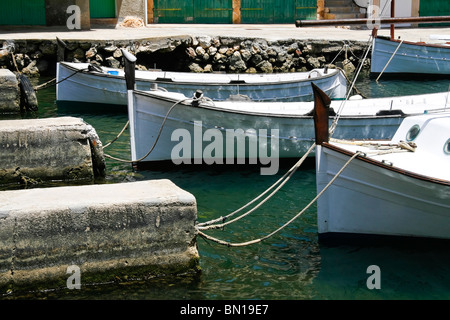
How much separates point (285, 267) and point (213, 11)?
Answer: 21.3 m

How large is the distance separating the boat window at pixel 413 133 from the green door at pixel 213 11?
19.7m

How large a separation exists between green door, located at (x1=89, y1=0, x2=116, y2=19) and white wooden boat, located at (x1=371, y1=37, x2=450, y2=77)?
1001 cm

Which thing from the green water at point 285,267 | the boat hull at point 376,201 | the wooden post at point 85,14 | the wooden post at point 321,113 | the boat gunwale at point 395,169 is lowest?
the green water at point 285,267

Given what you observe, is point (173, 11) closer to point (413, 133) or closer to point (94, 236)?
point (413, 133)

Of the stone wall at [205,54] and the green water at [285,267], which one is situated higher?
the stone wall at [205,54]

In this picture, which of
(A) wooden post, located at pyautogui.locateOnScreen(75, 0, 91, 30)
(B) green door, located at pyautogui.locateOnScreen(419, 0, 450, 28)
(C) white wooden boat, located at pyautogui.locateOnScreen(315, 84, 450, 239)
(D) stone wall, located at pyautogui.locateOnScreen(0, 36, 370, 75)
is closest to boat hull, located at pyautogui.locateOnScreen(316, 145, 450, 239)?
(C) white wooden boat, located at pyautogui.locateOnScreen(315, 84, 450, 239)

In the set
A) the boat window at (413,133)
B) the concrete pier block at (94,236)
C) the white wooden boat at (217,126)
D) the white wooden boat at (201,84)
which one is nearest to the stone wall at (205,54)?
the white wooden boat at (201,84)

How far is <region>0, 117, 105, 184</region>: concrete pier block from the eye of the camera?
1101 centimetres

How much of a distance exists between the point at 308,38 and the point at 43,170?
1473cm

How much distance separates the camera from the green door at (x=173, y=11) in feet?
91.2

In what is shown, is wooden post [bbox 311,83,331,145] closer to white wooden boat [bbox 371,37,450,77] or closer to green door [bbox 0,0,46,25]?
white wooden boat [bbox 371,37,450,77]

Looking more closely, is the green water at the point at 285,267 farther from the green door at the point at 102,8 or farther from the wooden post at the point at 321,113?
the green door at the point at 102,8

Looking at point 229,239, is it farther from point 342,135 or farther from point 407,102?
point 407,102
